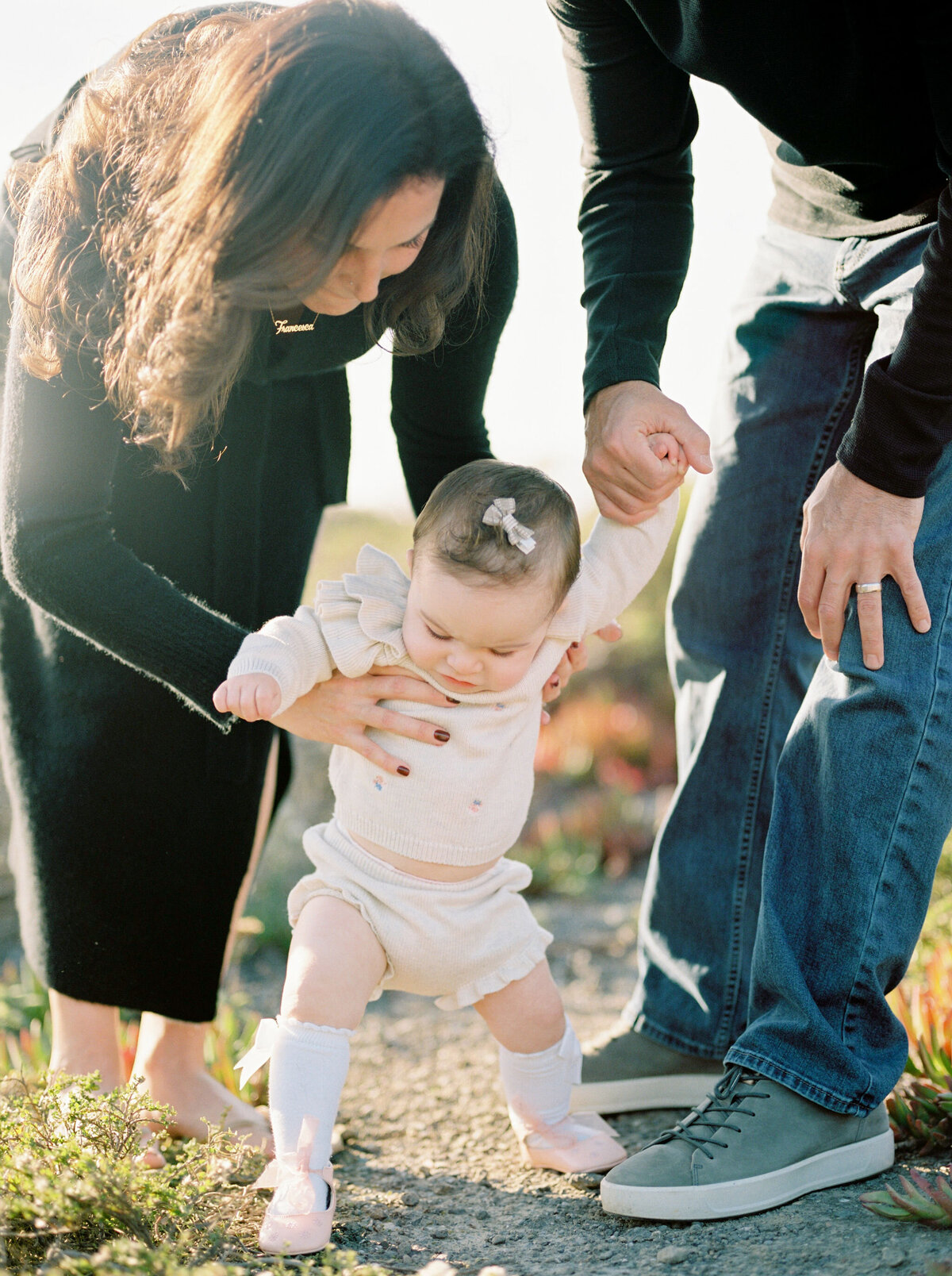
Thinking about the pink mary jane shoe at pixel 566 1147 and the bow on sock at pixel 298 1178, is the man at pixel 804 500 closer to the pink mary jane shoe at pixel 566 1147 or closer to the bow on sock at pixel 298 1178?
the pink mary jane shoe at pixel 566 1147

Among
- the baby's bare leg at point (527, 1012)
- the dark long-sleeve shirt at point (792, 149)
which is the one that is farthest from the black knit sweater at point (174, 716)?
the baby's bare leg at point (527, 1012)

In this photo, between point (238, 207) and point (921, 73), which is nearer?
point (238, 207)

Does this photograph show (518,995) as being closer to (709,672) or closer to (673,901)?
(673,901)

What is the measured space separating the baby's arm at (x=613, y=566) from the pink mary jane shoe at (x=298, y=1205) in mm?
943

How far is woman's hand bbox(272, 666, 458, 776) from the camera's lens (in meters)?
1.96

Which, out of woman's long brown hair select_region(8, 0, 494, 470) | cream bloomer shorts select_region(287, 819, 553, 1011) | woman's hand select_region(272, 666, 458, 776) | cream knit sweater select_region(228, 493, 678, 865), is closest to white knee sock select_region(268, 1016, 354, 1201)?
cream bloomer shorts select_region(287, 819, 553, 1011)

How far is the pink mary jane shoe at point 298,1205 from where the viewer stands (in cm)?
172

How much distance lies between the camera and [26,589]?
192 cm

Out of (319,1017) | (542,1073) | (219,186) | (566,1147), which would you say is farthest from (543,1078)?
(219,186)

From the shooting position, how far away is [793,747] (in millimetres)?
2000

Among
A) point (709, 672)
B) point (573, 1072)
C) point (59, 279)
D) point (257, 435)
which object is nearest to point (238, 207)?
point (59, 279)

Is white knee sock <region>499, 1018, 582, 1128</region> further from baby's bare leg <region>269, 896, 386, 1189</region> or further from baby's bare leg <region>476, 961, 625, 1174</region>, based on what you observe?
baby's bare leg <region>269, 896, 386, 1189</region>

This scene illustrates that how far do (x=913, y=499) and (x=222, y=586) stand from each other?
1.25 meters

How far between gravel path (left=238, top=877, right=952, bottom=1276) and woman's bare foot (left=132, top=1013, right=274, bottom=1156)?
0.75 ft
